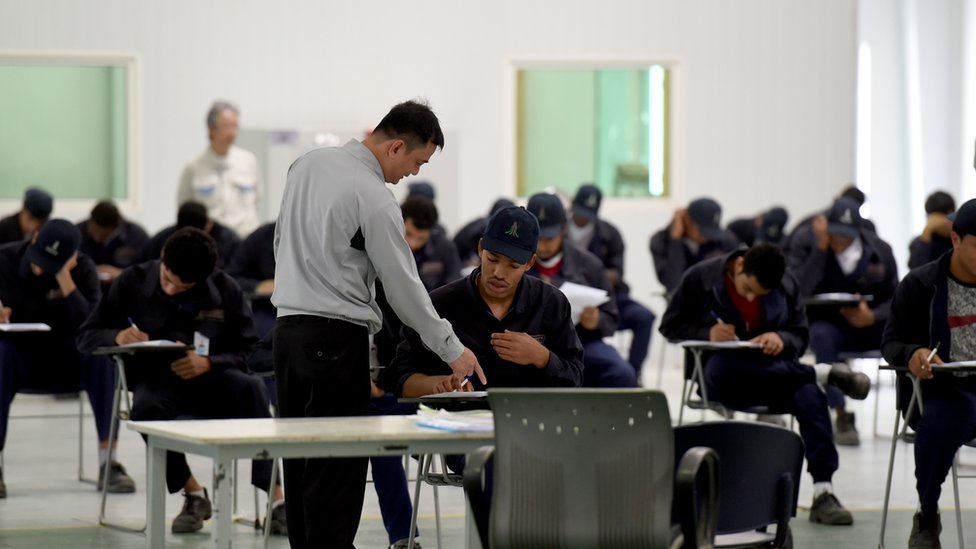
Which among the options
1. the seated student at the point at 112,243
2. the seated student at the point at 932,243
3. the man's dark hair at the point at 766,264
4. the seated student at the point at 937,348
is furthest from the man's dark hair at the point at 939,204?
the seated student at the point at 112,243

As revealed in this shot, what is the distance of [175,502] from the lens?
6055 mm

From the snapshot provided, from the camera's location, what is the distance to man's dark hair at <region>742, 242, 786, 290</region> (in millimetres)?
→ 5824

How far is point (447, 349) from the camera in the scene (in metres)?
3.87

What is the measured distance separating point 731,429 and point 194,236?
267cm

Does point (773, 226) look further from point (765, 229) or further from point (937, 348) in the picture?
point (937, 348)

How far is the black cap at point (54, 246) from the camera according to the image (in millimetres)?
6223

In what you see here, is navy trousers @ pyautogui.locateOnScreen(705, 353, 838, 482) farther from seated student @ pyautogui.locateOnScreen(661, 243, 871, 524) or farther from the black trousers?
the black trousers

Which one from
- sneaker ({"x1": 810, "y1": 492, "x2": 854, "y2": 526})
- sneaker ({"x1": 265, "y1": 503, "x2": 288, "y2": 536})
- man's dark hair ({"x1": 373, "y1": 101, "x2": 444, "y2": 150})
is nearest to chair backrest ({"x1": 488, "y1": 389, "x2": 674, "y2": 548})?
man's dark hair ({"x1": 373, "y1": 101, "x2": 444, "y2": 150})

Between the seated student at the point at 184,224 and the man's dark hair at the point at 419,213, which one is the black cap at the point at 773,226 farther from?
the seated student at the point at 184,224

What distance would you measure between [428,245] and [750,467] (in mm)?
4476

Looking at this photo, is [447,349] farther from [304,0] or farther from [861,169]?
[861,169]

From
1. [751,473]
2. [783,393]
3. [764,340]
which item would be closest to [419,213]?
[764,340]

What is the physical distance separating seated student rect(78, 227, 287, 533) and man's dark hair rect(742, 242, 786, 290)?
205 cm

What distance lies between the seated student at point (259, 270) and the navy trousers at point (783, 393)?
7.71ft
